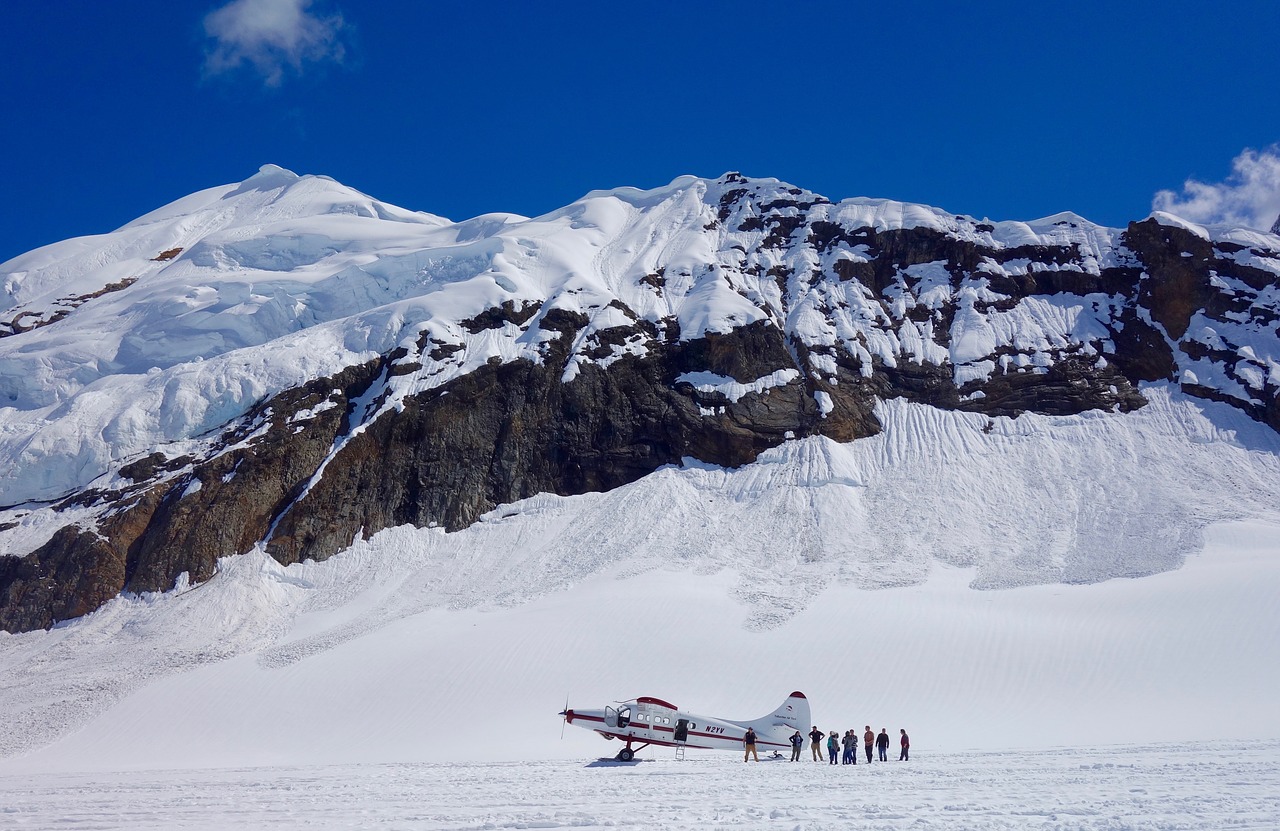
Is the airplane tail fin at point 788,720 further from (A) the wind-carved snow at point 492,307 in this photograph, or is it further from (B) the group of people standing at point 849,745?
(A) the wind-carved snow at point 492,307

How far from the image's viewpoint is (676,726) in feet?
82.5

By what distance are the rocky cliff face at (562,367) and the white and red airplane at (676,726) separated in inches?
932

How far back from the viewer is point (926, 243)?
6256cm

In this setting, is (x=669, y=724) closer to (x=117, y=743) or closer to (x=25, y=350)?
(x=117, y=743)

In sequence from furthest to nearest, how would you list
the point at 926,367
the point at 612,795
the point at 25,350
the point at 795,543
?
the point at 25,350 → the point at 926,367 → the point at 795,543 → the point at 612,795

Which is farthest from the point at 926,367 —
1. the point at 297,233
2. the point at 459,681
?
the point at 297,233

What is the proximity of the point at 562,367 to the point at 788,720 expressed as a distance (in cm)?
3140

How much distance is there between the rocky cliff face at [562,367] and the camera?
4706 centimetres

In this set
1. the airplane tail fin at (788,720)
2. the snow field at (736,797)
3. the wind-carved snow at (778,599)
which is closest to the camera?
the snow field at (736,797)

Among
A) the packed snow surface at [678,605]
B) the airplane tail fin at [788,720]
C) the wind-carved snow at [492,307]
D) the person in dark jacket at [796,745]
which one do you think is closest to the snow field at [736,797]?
the packed snow surface at [678,605]

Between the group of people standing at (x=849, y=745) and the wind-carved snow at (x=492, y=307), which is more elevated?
the wind-carved snow at (x=492, y=307)

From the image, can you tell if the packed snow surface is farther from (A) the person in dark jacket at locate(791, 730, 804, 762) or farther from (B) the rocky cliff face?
(A) the person in dark jacket at locate(791, 730, 804, 762)

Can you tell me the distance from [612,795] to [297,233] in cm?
Result: 7337

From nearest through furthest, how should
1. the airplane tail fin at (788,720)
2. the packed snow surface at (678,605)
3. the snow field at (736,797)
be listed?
1. the snow field at (736,797)
2. the packed snow surface at (678,605)
3. the airplane tail fin at (788,720)
